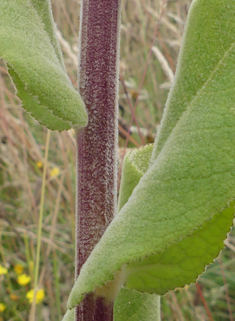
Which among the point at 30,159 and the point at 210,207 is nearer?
the point at 210,207

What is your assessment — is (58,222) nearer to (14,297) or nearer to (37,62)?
(14,297)

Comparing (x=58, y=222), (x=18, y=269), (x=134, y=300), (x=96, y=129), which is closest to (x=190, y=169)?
(x=96, y=129)

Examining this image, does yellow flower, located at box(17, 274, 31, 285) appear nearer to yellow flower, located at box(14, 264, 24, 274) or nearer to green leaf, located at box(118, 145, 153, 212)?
yellow flower, located at box(14, 264, 24, 274)

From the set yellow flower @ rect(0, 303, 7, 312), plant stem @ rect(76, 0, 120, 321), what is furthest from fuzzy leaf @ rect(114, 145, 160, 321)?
yellow flower @ rect(0, 303, 7, 312)

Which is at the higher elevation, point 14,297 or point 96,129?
point 96,129

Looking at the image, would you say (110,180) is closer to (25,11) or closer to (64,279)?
(25,11)

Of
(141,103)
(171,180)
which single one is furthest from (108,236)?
(141,103)

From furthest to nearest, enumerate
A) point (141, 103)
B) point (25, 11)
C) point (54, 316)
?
point (141, 103) < point (54, 316) < point (25, 11)

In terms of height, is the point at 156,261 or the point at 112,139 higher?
the point at 112,139
